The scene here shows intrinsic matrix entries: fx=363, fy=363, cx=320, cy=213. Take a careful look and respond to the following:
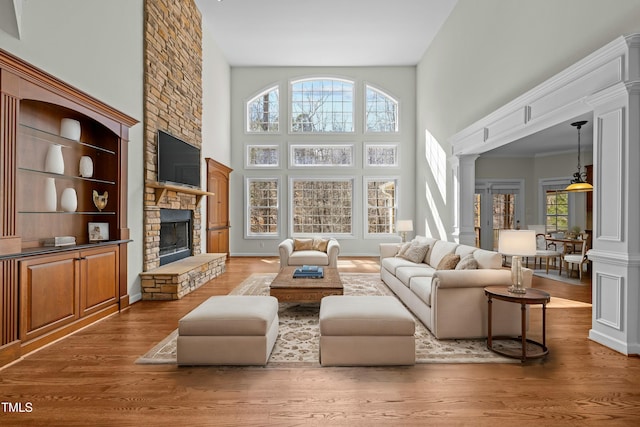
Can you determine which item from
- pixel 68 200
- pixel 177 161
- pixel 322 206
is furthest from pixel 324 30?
pixel 68 200

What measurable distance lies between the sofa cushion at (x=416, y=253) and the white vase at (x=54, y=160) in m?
4.56

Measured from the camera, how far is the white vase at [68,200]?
369 centimetres

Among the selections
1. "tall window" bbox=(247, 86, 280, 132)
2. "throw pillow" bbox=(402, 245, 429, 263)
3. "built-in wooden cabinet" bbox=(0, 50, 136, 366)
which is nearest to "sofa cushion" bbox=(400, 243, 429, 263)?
"throw pillow" bbox=(402, 245, 429, 263)

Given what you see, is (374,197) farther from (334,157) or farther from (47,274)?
(47,274)

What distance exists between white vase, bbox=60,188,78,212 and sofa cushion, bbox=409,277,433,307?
372 centimetres

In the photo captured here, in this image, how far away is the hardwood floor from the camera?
2.15m

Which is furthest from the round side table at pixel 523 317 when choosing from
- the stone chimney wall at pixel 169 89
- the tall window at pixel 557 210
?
the tall window at pixel 557 210

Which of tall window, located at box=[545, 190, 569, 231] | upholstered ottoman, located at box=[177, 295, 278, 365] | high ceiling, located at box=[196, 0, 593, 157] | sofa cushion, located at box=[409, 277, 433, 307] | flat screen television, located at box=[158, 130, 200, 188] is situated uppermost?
high ceiling, located at box=[196, 0, 593, 157]

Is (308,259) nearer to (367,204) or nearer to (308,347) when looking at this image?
(308,347)

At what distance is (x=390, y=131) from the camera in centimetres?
983

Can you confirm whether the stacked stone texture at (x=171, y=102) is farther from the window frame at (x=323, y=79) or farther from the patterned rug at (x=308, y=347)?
the window frame at (x=323, y=79)

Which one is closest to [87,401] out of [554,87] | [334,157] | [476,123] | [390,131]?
[554,87]

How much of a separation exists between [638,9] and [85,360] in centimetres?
551

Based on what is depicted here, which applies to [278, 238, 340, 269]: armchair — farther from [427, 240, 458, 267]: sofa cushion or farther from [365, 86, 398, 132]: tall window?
[365, 86, 398, 132]: tall window
